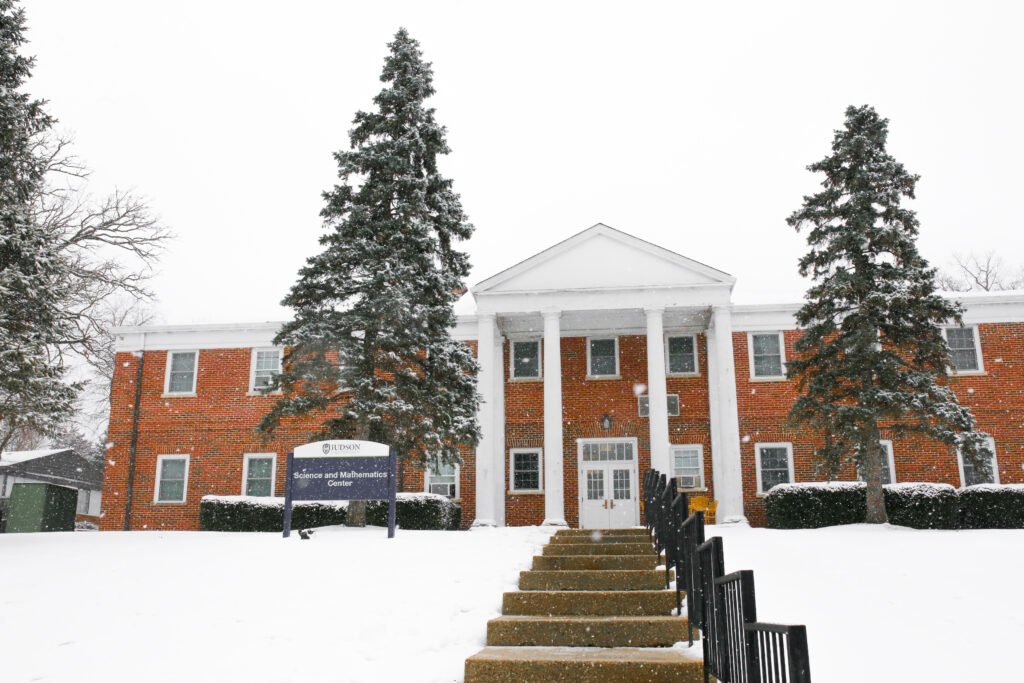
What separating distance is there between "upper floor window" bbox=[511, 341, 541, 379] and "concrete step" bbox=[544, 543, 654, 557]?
12.0m

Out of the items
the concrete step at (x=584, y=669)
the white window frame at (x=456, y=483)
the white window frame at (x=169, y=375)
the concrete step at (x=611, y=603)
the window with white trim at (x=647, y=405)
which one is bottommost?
the concrete step at (x=584, y=669)

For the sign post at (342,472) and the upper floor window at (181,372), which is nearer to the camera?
the sign post at (342,472)

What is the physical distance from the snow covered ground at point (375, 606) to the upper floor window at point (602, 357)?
10.0m

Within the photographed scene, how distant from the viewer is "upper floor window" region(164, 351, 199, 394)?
23.8 metres

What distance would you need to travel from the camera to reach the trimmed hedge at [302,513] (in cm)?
1873

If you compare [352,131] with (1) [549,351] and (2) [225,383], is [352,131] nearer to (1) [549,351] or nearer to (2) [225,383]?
(1) [549,351]

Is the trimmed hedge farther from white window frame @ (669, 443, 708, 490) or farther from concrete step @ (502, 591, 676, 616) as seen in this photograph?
concrete step @ (502, 591, 676, 616)

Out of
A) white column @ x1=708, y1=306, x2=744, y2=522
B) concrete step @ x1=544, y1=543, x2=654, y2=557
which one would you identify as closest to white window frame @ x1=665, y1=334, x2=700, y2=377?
white column @ x1=708, y1=306, x2=744, y2=522

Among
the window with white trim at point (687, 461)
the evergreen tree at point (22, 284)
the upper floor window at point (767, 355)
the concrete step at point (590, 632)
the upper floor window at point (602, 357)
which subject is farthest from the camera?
the upper floor window at point (602, 357)

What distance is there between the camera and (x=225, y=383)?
2356 centimetres

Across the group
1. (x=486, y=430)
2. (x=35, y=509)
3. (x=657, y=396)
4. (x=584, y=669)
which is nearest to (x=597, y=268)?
(x=657, y=396)

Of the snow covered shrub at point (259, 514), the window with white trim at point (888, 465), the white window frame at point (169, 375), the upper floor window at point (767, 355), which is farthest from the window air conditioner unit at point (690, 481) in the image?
the white window frame at point (169, 375)

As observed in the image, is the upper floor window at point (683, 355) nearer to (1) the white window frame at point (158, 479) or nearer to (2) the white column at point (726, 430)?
(2) the white column at point (726, 430)

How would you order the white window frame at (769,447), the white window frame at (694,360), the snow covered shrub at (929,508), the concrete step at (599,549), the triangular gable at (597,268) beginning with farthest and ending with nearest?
the white window frame at (694,360) < the white window frame at (769,447) < the triangular gable at (597,268) < the snow covered shrub at (929,508) < the concrete step at (599,549)
